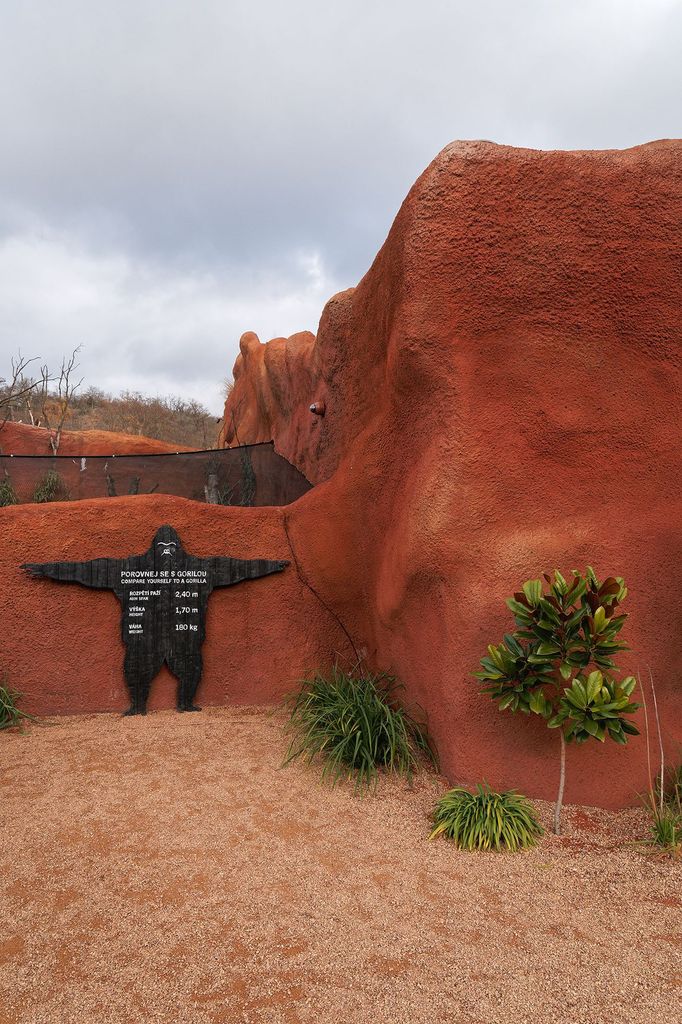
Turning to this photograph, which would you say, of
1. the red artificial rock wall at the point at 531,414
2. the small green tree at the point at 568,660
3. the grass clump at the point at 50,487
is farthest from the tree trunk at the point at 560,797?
the grass clump at the point at 50,487

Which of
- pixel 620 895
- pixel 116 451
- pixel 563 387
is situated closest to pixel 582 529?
pixel 563 387

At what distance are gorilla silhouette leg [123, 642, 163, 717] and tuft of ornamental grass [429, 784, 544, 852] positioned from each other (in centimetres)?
296

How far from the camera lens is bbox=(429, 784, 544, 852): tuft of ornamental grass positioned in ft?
10.2

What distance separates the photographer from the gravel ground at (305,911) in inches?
82.2

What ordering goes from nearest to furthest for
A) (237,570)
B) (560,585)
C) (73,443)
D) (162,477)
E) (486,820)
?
(560,585)
(486,820)
(237,570)
(162,477)
(73,443)

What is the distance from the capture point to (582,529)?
3715 millimetres

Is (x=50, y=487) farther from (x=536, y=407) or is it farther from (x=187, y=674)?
(x=536, y=407)

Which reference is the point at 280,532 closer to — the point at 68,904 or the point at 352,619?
the point at 352,619

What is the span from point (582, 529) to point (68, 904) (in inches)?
136

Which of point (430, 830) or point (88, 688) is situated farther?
point (88, 688)

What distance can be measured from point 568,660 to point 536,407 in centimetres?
166

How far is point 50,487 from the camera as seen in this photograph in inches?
273

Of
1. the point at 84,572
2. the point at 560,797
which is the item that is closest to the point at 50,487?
the point at 84,572

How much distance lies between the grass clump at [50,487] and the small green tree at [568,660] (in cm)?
572
